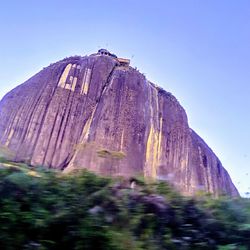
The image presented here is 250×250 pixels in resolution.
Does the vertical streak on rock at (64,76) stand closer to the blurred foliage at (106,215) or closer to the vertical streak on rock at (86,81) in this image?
the vertical streak on rock at (86,81)

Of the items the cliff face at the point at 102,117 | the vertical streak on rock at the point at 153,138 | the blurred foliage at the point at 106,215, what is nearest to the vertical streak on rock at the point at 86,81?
the cliff face at the point at 102,117

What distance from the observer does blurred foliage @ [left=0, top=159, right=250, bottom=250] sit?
2932 millimetres

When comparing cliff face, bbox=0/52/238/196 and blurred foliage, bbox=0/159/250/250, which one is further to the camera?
cliff face, bbox=0/52/238/196

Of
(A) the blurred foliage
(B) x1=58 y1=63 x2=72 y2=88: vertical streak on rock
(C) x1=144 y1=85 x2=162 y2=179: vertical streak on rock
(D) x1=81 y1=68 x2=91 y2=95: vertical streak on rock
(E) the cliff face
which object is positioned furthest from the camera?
(D) x1=81 y1=68 x2=91 y2=95: vertical streak on rock

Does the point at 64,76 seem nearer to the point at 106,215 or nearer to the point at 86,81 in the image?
the point at 86,81

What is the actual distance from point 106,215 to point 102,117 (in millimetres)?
27927

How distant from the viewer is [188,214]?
342cm

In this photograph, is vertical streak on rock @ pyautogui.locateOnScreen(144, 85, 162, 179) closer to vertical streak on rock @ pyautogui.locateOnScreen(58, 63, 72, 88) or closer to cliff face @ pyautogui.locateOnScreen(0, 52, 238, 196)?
cliff face @ pyautogui.locateOnScreen(0, 52, 238, 196)

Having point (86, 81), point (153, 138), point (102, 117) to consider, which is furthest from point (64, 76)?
point (153, 138)

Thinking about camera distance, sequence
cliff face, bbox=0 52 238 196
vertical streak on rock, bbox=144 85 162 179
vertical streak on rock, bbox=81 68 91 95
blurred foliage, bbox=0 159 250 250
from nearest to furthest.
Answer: blurred foliage, bbox=0 159 250 250, cliff face, bbox=0 52 238 196, vertical streak on rock, bbox=144 85 162 179, vertical streak on rock, bbox=81 68 91 95

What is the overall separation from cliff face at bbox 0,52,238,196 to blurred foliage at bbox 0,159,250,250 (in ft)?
78.6

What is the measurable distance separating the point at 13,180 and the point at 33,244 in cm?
48

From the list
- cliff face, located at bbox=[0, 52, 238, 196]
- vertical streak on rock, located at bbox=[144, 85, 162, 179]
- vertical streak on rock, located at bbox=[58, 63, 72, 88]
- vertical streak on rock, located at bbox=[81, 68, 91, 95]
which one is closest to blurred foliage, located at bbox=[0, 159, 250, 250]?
cliff face, located at bbox=[0, 52, 238, 196]

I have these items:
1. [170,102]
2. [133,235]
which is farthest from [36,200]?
[170,102]
